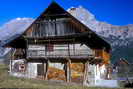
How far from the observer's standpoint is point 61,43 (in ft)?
122

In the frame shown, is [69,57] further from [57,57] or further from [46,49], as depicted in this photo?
[46,49]

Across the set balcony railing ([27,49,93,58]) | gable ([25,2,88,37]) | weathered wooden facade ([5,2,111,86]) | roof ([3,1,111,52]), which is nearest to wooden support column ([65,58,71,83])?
weathered wooden facade ([5,2,111,86])

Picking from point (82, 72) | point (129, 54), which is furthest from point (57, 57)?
point (129, 54)

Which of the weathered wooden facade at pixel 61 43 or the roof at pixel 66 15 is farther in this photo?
the weathered wooden facade at pixel 61 43

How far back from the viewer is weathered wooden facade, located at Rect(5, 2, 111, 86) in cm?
3543

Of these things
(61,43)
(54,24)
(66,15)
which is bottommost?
(61,43)

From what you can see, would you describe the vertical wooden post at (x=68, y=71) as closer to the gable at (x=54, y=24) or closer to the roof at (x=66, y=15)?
the roof at (x=66, y=15)

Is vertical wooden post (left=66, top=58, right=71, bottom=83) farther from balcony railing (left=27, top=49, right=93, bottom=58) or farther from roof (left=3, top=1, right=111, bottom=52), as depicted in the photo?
roof (left=3, top=1, right=111, bottom=52)

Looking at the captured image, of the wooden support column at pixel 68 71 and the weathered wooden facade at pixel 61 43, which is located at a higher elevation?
the weathered wooden facade at pixel 61 43

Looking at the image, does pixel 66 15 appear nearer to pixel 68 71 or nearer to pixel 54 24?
pixel 54 24

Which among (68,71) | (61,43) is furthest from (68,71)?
(61,43)

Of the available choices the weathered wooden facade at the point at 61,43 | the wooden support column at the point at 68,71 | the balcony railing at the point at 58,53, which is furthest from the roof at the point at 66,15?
the wooden support column at the point at 68,71

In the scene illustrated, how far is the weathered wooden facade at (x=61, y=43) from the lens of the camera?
35.4 meters

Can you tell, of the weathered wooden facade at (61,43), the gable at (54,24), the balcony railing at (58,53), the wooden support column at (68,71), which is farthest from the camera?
the wooden support column at (68,71)
